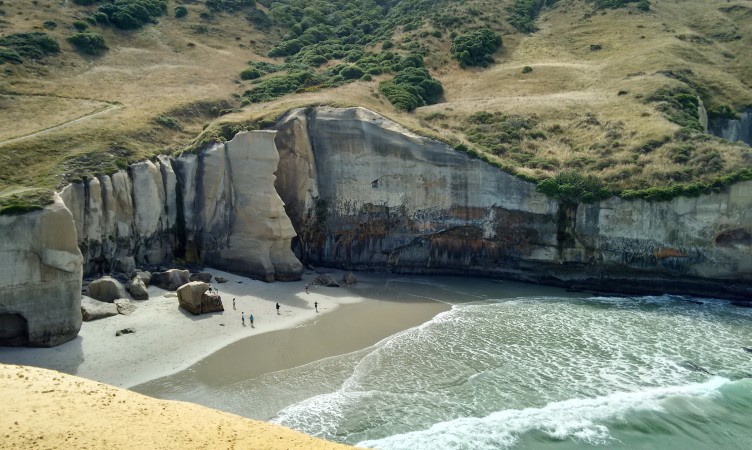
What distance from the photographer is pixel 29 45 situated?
52.0 metres

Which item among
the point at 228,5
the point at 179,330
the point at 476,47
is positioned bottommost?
the point at 179,330

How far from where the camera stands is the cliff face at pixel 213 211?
3444cm

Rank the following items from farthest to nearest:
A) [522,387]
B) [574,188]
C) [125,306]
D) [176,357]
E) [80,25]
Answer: [80,25] → [574,188] → [125,306] → [176,357] → [522,387]

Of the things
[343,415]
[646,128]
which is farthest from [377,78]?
[343,415]

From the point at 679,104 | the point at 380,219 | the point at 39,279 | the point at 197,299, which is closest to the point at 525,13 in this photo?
the point at 679,104

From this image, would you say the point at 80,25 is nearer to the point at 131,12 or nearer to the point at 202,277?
the point at 131,12

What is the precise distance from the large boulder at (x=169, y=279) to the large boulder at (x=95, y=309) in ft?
13.8

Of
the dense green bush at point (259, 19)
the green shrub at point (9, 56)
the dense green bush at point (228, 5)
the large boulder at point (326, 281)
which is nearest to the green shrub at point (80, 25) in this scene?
the green shrub at point (9, 56)

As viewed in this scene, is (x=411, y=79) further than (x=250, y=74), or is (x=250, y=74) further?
(x=250, y=74)

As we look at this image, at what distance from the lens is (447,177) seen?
39406 millimetres

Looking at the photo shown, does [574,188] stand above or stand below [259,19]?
below

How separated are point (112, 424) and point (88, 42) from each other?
55430 mm

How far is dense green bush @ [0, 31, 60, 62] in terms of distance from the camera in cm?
5019

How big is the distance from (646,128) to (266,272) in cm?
3080
